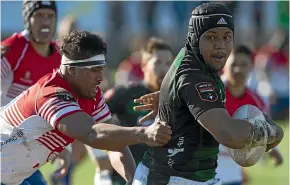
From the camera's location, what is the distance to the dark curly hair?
215 inches

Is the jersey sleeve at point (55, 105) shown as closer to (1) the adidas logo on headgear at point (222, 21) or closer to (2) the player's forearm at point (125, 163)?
(2) the player's forearm at point (125, 163)

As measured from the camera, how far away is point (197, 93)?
4887 millimetres

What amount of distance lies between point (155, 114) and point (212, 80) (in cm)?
93

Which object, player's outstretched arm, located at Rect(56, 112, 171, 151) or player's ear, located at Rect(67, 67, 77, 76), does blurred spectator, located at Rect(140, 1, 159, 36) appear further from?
player's outstretched arm, located at Rect(56, 112, 171, 151)

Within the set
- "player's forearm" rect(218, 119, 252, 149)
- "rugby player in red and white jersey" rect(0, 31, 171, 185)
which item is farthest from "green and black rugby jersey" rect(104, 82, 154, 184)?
"player's forearm" rect(218, 119, 252, 149)

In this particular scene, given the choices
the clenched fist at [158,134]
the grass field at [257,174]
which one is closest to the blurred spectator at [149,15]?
the grass field at [257,174]

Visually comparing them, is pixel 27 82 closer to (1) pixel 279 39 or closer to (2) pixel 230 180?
(2) pixel 230 180

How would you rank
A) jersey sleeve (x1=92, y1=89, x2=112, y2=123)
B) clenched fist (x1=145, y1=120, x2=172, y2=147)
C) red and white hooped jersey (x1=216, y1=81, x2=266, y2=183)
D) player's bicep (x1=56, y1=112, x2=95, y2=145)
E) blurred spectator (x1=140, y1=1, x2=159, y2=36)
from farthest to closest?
blurred spectator (x1=140, y1=1, x2=159, y2=36), red and white hooped jersey (x1=216, y1=81, x2=266, y2=183), jersey sleeve (x1=92, y1=89, x2=112, y2=123), player's bicep (x1=56, y1=112, x2=95, y2=145), clenched fist (x1=145, y1=120, x2=172, y2=147)

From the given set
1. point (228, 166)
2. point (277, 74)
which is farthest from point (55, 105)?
point (277, 74)

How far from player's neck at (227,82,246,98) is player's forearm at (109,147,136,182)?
2.94m

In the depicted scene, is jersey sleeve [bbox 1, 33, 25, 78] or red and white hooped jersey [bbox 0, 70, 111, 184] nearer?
red and white hooped jersey [bbox 0, 70, 111, 184]

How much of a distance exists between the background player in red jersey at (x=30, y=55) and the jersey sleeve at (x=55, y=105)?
10.9ft

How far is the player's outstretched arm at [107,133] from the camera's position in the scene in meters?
4.75

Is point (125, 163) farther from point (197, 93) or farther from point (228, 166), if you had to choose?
point (228, 166)
